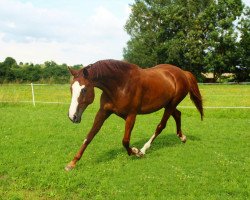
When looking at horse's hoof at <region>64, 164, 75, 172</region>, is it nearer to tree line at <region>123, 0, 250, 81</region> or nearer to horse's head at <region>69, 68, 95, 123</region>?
horse's head at <region>69, 68, 95, 123</region>

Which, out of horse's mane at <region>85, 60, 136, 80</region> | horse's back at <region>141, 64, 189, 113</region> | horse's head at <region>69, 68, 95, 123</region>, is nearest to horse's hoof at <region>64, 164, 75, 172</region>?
horse's head at <region>69, 68, 95, 123</region>

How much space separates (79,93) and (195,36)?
45829mm

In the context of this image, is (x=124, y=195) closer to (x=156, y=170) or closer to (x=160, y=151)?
(x=156, y=170)

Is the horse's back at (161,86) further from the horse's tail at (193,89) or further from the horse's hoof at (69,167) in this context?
the horse's hoof at (69,167)

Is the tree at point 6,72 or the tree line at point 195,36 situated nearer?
the tree at point 6,72

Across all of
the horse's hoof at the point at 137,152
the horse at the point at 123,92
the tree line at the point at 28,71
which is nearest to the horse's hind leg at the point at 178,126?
the horse at the point at 123,92

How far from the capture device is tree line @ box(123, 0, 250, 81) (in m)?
47.7

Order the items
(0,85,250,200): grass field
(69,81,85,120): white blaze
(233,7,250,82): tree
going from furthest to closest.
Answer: (233,7,250,82): tree
(69,81,85,120): white blaze
(0,85,250,200): grass field

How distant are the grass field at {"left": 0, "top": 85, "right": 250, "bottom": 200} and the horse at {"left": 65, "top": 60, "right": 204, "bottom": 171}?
559 millimetres

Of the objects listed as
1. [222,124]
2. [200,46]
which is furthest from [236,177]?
[200,46]

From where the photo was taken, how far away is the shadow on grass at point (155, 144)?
7449 millimetres

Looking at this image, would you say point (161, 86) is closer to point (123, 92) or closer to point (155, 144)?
point (123, 92)

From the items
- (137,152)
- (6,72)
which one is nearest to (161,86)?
(137,152)

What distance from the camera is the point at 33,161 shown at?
7043 mm
